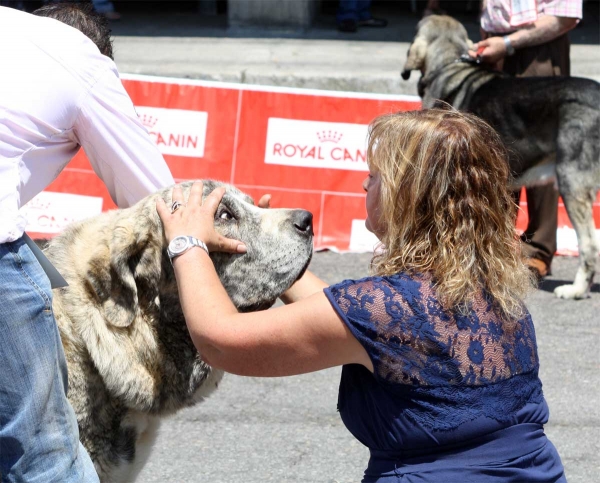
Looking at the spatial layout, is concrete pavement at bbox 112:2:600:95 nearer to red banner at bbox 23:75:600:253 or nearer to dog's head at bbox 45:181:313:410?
red banner at bbox 23:75:600:253

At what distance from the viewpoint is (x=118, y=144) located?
2480 millimetres

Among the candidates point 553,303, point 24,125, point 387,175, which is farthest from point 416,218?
point 553,303

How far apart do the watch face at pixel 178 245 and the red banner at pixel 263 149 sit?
492cm

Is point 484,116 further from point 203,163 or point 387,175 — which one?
point 387,175

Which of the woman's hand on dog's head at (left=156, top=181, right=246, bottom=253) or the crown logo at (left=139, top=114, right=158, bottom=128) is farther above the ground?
the woman's hand on dog's head at (left=156, top=181, right=246, bottom=253)

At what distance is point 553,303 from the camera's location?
6141mm

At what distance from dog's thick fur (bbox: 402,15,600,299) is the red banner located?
3.16ft

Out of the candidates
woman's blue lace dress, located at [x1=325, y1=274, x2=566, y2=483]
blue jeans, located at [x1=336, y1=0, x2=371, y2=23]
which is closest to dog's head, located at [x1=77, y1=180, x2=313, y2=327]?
woman's blue lace dress, located at [x1=325, y1=274, x2=566, y2=483]

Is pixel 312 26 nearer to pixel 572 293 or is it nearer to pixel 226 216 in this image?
pixel 572 293

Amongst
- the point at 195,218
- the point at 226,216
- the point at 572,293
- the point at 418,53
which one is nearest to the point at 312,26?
the point at 418,53

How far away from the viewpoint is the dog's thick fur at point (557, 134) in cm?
615

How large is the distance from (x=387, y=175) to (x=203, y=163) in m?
5.17

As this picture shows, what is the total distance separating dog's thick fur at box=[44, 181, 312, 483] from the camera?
259cm

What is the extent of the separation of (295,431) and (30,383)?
2.22 meters
